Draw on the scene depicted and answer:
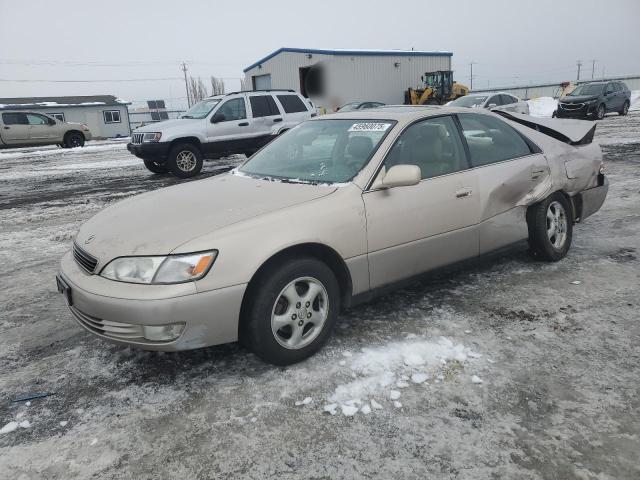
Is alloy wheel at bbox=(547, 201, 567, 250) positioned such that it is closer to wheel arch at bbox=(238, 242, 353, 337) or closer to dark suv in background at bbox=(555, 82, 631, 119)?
wheel arch at bbox=(238, 242, 353, 337)

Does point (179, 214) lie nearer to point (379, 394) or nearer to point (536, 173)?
point (379, 394)

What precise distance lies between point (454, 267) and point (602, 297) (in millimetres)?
1179

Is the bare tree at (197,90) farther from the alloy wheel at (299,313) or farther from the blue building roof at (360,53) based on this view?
the alloy wheel at (299,313)

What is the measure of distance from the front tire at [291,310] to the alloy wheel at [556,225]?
7.89 ft

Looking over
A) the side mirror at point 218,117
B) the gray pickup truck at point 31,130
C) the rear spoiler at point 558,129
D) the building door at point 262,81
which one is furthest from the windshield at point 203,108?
the building door at point 262,81

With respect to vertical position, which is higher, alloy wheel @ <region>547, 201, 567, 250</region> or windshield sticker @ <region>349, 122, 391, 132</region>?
windshield sticker @ <region>349, 122, 391, 132</region>

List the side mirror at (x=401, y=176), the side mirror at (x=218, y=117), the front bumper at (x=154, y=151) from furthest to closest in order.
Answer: the side mirror at (x=218, y=117) → the front bumper at (x=154, y=151) → the side mirror at (x=401, y=176)

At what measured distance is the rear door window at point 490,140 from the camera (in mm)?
4000

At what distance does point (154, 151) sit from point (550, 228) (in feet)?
28.4

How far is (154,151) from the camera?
10.7 metres

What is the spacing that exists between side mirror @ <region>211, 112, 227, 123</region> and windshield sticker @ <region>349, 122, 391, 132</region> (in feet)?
26.9

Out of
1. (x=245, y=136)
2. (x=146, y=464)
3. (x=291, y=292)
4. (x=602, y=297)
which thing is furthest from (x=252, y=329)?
(x=245, y=136)

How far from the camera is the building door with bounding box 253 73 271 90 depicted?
36.4 meters

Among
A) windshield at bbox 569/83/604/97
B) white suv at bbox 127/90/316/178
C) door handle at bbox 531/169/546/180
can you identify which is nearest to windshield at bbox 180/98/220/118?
white suv at bbox 127/90/316/178
